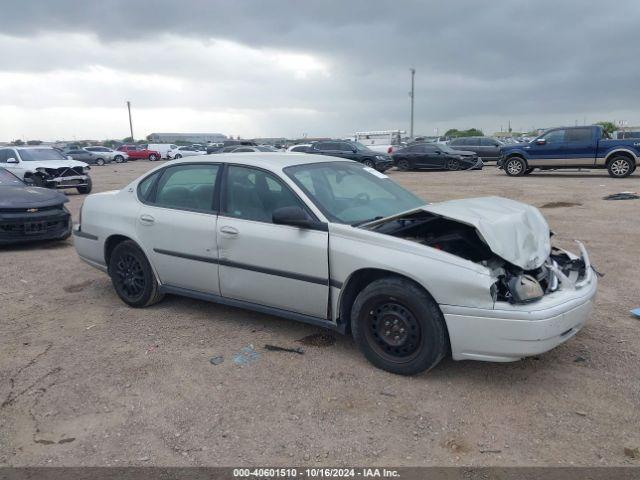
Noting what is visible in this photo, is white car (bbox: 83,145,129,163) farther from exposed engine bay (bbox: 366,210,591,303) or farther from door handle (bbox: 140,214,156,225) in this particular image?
exposed engine bay (bbox: 366,210,591,303)

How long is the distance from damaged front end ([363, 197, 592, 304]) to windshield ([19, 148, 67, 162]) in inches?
615

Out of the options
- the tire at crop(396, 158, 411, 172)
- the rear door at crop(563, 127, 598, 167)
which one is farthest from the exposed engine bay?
the tire at crop(396, 158, 411, 172)

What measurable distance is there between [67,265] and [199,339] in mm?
3765

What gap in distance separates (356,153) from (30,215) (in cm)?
1781

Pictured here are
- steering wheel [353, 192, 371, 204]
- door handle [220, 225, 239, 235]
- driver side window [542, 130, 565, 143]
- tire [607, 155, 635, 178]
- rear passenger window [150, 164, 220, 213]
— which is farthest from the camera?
driver side window [542, 130, 565, 143]

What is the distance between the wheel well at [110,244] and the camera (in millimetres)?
5438

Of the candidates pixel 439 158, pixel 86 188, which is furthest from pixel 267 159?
pixel 439 158

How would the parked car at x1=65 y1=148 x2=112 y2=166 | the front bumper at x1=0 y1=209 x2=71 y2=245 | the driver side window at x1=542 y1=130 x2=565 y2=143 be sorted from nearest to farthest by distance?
the front bumper at x1=0 y1=209 x2=71 y2=245 < the driver side window at x1=542 y1=130 x2=565 y2=143 < the parked car at x1=65 y1=148 x2=112 y2=166

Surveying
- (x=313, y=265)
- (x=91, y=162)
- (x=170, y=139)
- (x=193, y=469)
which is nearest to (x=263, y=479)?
(x=193, y=469)

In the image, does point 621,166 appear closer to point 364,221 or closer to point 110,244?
point 364,221

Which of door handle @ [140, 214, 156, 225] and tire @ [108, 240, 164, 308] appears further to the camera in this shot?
tire @ [108, 240, 164, 308]

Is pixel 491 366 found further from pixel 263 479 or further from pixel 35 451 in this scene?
pixel 35 451

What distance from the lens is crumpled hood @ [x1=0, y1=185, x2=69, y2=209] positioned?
Answer: 8.34 meters

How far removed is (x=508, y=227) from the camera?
152 inches
